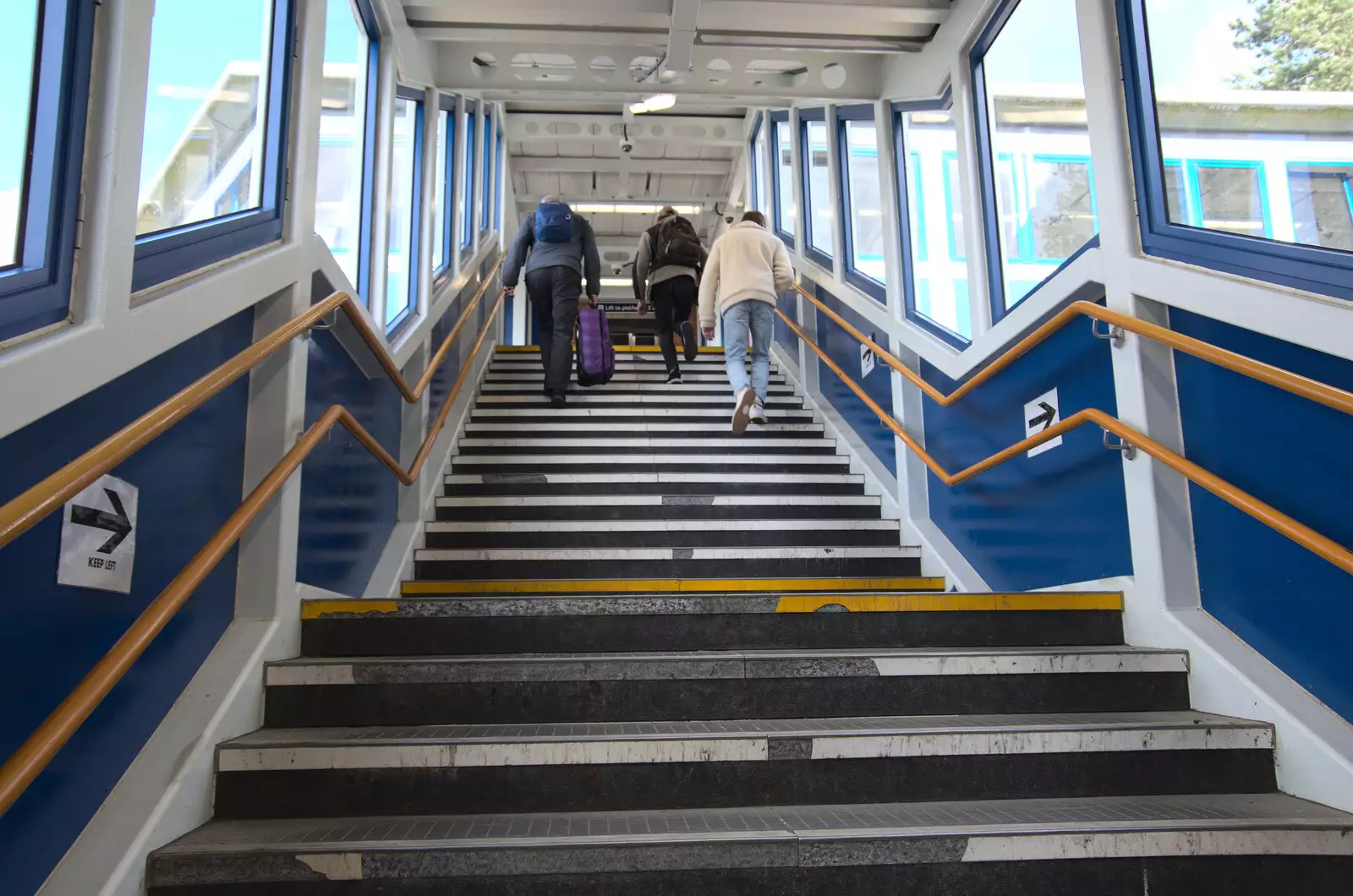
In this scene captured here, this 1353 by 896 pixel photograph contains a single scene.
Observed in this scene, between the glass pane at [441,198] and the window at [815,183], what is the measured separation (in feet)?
9.45

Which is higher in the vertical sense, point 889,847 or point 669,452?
point 669,452

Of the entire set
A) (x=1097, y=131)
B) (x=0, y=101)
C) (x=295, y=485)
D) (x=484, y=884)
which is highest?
(x=1097, y=131)

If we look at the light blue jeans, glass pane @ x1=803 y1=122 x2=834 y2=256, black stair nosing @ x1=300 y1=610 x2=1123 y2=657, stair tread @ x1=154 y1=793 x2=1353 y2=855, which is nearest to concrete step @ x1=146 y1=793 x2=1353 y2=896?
stair tread @ x1=154 y1=793 x2=1353 y2=855

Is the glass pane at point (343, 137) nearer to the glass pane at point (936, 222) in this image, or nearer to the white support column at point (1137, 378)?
the white support column at point (1137, 378)

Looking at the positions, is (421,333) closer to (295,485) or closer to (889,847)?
(295,485)

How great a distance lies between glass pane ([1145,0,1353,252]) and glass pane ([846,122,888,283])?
2729mm

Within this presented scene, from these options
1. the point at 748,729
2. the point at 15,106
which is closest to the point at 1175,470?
the point at 748,729

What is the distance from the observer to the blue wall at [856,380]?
16.1 ft

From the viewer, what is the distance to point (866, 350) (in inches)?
210

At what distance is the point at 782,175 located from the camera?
8430 millimetres

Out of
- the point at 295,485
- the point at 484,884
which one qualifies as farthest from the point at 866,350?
the point at 484,884

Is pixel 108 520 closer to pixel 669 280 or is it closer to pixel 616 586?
pixel 616 586

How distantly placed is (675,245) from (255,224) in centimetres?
409

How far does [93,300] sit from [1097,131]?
3.17 meters
